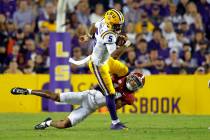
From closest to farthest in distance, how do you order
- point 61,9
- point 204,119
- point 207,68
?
point 204,119, point 61,9, point 207,68

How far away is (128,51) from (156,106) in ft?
6.20

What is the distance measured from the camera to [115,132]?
13250mm

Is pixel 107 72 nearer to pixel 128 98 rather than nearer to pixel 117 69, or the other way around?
pixel 117 69

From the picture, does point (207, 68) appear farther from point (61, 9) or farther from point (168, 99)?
point (61, 9)

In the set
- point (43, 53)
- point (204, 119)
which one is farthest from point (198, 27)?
point (204, 119)

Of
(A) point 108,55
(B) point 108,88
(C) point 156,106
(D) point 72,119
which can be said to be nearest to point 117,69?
(A) point 108,55

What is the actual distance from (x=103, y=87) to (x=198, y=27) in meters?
9.76

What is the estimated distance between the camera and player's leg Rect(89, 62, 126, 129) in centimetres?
1359

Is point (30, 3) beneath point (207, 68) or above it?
above

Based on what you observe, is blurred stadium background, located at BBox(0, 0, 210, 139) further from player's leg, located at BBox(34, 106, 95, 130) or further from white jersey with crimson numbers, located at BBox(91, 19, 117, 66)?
player's leg, located at BBox(34, 106, 95, 130)

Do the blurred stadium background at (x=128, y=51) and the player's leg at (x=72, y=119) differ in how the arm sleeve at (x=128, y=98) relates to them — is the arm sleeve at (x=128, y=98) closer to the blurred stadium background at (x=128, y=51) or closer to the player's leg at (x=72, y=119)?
the player's leg at (x=72, y=119)

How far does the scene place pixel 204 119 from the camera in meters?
17.1

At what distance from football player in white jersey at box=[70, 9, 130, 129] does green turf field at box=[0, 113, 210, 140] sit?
59 centimetres

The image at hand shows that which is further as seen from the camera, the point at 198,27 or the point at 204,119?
the point at 198,27
